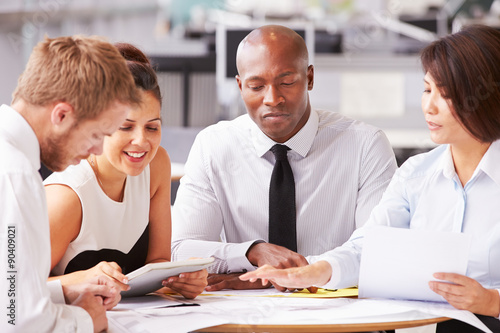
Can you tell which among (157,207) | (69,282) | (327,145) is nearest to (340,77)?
(327,145)

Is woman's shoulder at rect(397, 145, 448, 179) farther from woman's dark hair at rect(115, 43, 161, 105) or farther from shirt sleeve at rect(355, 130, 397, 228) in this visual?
woman's dark hair at rect(115, 43, 161, 105)

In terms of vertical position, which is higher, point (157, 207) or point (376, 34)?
point (376, 34)

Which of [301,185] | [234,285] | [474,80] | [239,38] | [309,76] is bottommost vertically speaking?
[234,285]

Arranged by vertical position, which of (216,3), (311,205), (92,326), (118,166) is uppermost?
(216,3)

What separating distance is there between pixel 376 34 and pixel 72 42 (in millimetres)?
7912

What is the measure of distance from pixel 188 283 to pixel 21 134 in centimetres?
53

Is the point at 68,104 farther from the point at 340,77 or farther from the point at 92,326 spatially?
the point at 340,77

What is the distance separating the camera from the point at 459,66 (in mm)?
1403

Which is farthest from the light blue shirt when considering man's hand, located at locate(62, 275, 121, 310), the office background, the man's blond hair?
the office background

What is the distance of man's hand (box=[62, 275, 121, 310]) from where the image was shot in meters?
1.21

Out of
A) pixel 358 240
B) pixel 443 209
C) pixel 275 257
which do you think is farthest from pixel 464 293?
pixel 275 257

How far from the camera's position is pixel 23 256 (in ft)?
3.25

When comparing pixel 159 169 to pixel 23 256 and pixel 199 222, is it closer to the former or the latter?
pixel 199 222

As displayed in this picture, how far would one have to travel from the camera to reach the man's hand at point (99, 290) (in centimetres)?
121
